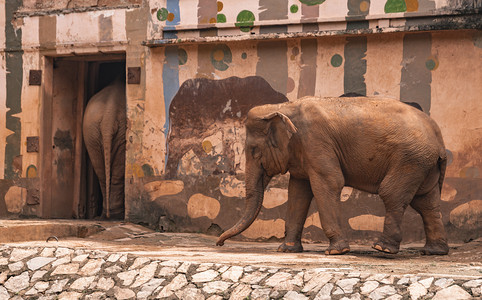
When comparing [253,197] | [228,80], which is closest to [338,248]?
[253,197]

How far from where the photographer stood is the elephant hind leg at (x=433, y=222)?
26.5 feet

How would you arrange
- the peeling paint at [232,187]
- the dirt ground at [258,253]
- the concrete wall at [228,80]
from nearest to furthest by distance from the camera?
the dirt ground at [258,253], the concrete wall at [228,80], the peeling paint at [232,187]

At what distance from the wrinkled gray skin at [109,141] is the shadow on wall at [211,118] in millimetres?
1406

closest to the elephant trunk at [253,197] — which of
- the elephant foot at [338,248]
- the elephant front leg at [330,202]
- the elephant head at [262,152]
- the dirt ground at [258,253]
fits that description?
the elephant head at [262,152]

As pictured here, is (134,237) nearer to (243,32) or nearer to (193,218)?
(193,218)

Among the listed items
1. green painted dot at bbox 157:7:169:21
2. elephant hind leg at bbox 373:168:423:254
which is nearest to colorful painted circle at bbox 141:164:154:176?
green painted dot at bbox 157:7:169:21

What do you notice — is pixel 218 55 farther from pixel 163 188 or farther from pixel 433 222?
pixel 433 222

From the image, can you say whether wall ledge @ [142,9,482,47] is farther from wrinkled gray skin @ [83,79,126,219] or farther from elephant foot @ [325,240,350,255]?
elephant foot @ [325,240,350,255]

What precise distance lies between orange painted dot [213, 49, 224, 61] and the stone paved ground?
11.9 ft

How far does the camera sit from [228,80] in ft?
34.4

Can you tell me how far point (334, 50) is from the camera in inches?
397

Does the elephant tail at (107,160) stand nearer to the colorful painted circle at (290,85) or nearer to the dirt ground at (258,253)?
the dirt ground at (258,253)

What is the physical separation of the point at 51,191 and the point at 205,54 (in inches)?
126

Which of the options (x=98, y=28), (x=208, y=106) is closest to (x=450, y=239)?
(x=208, y=106)
